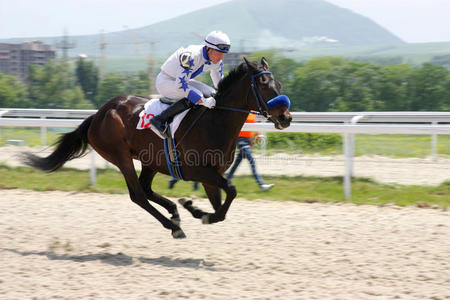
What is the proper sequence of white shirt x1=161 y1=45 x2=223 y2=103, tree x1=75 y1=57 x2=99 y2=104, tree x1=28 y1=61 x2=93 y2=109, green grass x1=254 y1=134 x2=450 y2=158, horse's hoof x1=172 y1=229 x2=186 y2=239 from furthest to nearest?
1. tree x1=75 y1=57 x2=99 y2=104
2. tree x1=28 y1=61 x2=93 y2=109
3. green grass x1=254 y1=134 x2=450 y2=158
4. horse's hoof x1=172 y1=229 x2=186 y2=239
5. white shirt x1=161 y1=45 x2=223 y2=103

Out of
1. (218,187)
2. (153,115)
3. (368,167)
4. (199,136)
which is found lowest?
(368,167)

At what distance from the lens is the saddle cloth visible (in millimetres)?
4730

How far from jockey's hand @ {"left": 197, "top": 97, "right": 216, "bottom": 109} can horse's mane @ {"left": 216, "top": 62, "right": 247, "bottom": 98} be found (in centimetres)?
11

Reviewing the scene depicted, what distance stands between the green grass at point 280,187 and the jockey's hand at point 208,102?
254cm

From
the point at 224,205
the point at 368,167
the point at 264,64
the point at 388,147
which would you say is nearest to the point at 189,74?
the point at 264,64

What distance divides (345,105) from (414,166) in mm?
22907

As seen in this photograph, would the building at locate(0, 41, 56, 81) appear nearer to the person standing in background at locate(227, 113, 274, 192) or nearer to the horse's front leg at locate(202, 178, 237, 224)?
the person standing in background at locate(227, 113, 274, 192)

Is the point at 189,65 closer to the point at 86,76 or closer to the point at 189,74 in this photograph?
the point at 189,74

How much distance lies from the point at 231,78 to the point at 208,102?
323mm

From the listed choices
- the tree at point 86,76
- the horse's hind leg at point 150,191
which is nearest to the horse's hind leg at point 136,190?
the horse's hind leg at point 150,191

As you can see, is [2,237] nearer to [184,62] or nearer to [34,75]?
[184,62]

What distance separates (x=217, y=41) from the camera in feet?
14.6

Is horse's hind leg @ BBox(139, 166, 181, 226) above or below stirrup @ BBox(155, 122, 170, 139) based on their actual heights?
below

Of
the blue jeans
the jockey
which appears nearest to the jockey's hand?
the jockey
